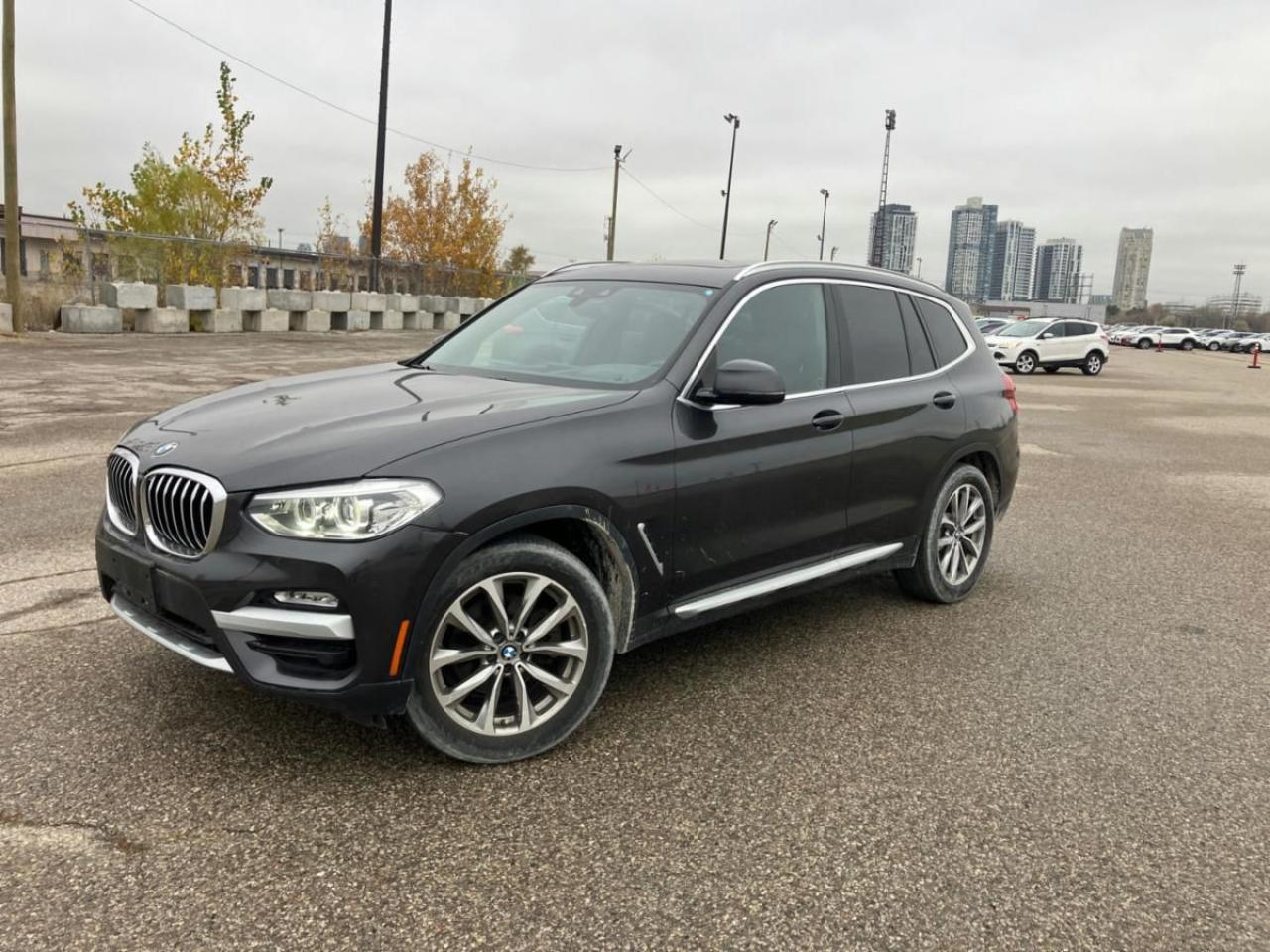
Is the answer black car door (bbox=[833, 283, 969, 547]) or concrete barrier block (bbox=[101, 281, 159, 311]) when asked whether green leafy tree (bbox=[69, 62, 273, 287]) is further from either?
black car door (bbox=[833, 283, 969, 547])

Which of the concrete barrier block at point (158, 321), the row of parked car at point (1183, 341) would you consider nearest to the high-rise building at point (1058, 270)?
the row of parked car at point (1183, 341)

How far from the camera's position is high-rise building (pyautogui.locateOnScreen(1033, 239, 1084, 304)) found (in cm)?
16738

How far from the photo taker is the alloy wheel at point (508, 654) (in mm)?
3227

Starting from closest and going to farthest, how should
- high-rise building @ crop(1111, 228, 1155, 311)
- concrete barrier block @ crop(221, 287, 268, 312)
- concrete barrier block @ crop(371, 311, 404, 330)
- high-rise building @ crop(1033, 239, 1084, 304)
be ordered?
concrete barrier block @ crop(221, 287, 268, 312) → concrete barrier block @ crop(371, 311, 404, 330) → high-rise building @ crop(1033, 239, 1084, 304) → high-rise building @ crop(1111, 228, 1155, 311)

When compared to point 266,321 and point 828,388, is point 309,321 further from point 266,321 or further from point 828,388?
point 828,388

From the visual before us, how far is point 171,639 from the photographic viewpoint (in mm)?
3258

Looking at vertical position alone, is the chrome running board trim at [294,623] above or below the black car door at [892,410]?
below

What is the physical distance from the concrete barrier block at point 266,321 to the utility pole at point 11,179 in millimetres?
6629

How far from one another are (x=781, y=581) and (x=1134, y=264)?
21636 centimetres

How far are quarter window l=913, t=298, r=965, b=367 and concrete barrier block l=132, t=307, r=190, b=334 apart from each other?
21.1 meters

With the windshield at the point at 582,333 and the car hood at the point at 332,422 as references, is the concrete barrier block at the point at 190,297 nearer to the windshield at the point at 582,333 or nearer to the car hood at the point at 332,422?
the windshield at the point at 582,333

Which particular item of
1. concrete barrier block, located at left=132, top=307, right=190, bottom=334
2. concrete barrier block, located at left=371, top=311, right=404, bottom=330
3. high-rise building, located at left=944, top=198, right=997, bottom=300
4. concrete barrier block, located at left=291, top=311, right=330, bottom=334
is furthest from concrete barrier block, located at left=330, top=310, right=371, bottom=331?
high-rise building, located at left=944, top=198, right=997, bottom=300

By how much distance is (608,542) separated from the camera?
3.55 m

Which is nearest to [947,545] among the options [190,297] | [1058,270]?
[190,297]
